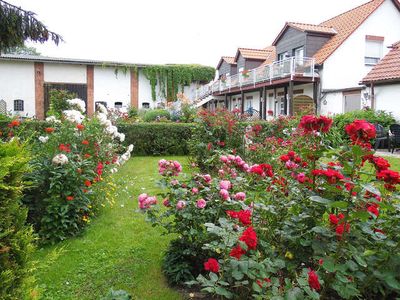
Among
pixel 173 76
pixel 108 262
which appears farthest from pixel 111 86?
pixel 108 262

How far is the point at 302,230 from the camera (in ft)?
7.77

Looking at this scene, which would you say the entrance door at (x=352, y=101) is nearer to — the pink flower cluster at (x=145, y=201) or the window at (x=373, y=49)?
the window at (x=373, y=49)

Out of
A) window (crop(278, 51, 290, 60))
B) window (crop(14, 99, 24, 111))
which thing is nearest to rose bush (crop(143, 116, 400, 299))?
window (crop(278, 51, 290, 60))

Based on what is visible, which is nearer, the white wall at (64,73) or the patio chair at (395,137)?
the patio chair at (395,137)

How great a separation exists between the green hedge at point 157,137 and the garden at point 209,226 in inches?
197

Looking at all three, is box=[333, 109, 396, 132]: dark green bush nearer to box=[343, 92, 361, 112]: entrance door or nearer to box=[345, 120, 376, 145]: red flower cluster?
Answer: box=[343, 92, 361, 112]: entrance door

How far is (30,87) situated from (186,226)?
27.7m

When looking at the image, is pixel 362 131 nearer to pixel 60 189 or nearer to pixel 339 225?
pixel 339 225

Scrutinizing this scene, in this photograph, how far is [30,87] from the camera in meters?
27.0

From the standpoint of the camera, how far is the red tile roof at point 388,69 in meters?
13.5

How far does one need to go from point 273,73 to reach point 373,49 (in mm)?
5278

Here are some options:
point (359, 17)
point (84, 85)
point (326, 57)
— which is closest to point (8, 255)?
point (326, 57)

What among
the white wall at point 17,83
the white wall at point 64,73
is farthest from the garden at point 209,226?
the white wall at point 17,83

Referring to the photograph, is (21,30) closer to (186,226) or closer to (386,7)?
(186,226)
